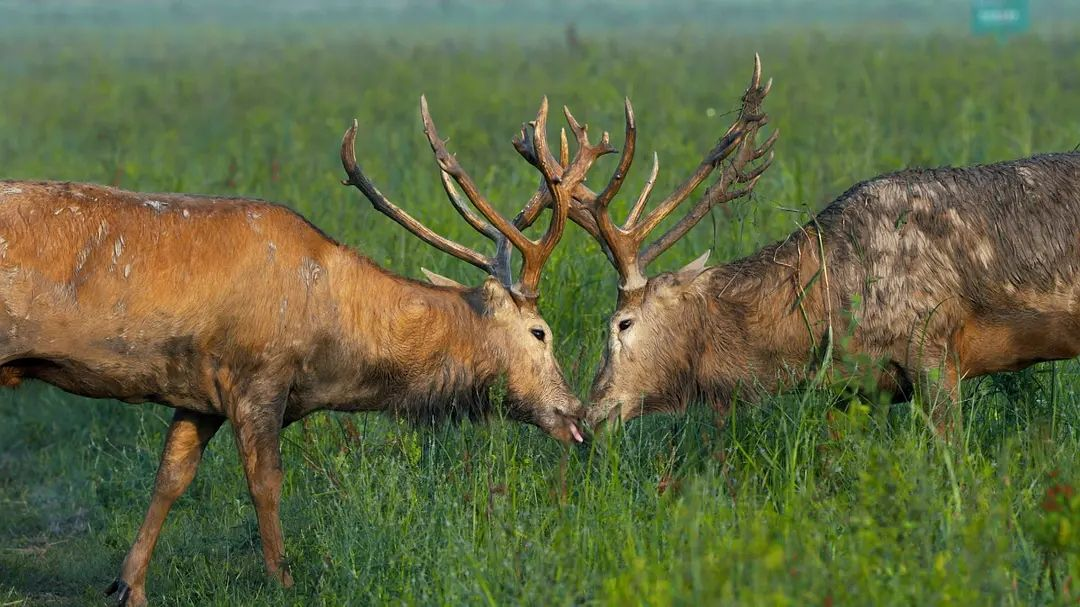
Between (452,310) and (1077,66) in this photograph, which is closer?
(452,310)

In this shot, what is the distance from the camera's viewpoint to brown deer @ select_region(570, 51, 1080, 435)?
712 cm

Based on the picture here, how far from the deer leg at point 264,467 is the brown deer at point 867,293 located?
5.40 ft

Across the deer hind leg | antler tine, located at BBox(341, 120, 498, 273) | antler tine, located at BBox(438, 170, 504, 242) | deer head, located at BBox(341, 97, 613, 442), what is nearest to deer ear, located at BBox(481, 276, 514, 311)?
deer head, located at BBox(341, 97, 613, 442)

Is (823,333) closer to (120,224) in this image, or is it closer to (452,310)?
(452,310)

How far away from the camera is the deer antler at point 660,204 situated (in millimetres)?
7707

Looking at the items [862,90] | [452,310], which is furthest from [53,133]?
[452,310]

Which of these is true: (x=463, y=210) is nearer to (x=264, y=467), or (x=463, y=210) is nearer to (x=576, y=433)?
(x=576, y=433)

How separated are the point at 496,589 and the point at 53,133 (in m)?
18.0

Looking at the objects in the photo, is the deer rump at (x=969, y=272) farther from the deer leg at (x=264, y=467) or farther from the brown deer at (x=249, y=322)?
the deer leg at (x=264, y=467)

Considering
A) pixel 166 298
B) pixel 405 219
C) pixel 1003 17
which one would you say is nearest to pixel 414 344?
pixel 405 219

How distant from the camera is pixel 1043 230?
7180mm

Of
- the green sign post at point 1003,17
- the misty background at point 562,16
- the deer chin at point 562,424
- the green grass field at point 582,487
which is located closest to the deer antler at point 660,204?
the green grass field at point 582,487

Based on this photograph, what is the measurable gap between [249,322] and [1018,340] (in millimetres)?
3608

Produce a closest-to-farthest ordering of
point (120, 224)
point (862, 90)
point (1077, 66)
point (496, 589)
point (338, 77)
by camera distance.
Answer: point (496, 589) < point (120, 224) < point (862, 90) < point (1077, 66) < point (338, 77)
